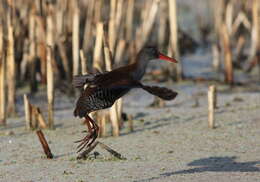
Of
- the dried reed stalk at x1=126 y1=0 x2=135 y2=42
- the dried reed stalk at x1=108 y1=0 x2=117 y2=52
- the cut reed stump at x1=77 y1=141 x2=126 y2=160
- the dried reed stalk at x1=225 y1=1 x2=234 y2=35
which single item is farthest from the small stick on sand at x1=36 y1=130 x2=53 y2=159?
the dried reed stalk at x1=225 y1=1 x2=234 y2=35

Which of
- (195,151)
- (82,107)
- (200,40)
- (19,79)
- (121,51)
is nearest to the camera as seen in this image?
(82,107)

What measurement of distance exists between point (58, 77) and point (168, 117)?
6.00ft

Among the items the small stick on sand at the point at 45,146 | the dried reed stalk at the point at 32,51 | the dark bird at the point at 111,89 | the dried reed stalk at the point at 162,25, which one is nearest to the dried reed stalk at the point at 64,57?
the dried reed stalk at the point at 32,51

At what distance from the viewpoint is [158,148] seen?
5449 millimetres

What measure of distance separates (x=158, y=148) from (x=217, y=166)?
2.52 ft

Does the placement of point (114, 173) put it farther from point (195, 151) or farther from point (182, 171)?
point (195, 151)

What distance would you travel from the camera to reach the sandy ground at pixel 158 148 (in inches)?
180

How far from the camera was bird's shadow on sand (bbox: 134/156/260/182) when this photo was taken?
4.59 meters

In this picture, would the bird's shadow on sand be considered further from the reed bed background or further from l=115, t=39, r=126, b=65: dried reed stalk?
l=115, t=39, r=126, b=65: dried reed stalk

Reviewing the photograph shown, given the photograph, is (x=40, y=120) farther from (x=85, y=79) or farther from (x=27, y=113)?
(x=85, y=79)

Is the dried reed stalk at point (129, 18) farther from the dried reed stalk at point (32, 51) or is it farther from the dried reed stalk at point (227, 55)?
the dried reed stalk at point (32, 51)

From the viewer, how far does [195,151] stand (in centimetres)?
532

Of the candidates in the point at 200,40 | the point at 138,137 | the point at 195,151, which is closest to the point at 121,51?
the point at 138,137

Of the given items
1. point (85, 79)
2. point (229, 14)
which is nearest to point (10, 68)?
point (85, 79)
